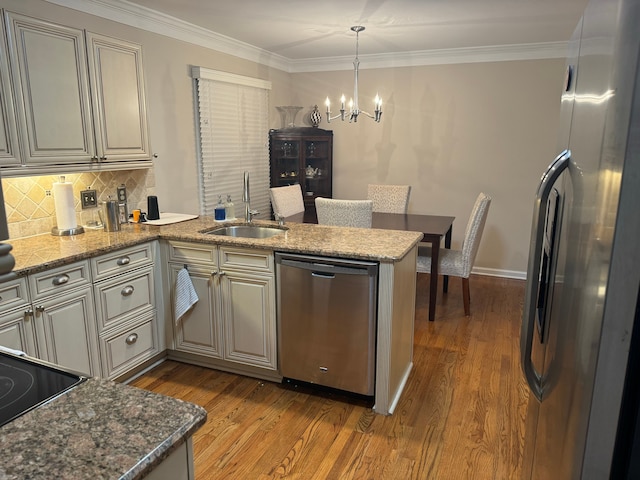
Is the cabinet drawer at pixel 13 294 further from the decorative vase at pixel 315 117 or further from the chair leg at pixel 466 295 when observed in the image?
the decorative vase at pixel 315 117

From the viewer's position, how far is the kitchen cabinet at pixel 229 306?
9.13 ft

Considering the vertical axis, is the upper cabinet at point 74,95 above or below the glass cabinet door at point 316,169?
above

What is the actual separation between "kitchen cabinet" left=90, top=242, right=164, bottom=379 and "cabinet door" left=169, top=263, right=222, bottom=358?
14cm

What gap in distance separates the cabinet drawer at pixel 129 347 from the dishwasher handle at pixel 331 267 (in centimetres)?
105

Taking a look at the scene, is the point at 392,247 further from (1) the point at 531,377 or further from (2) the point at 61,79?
(2) the point at 61,79

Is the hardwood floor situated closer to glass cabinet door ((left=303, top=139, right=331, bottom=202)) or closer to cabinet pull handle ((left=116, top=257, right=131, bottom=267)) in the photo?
cabinet pull handle ((left=116, top=257, right=131, bottom=267))

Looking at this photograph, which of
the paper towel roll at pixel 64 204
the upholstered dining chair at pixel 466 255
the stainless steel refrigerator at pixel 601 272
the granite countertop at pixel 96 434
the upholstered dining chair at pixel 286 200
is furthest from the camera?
the upholstered dining chair at pixel 286 200

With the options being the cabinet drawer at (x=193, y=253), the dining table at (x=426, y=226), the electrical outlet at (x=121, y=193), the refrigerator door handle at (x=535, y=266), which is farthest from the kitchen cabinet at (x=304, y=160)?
the refrigerator door handle at (x=535, y=266)

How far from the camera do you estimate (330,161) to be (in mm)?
5637

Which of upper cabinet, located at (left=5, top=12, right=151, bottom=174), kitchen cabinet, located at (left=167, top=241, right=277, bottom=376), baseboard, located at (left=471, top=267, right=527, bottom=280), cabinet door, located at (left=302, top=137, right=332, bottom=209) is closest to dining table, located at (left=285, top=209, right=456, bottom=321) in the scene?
cabinet door, located at (left=302, top=137, right=332, bottom=209)

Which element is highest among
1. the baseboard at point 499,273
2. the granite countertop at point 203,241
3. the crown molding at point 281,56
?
the crown molding at point 281,56

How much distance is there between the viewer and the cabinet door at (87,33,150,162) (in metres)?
2.88

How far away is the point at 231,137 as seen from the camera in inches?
184

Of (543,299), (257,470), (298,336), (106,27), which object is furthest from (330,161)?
(543,299)
